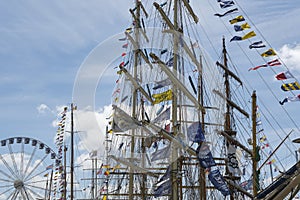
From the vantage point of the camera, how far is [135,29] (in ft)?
163

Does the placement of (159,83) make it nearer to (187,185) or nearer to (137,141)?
(187,185)

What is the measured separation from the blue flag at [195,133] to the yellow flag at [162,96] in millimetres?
5628

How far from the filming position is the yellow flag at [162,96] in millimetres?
37719

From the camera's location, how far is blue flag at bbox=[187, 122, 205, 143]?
104ft

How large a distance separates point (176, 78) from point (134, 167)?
395 inches

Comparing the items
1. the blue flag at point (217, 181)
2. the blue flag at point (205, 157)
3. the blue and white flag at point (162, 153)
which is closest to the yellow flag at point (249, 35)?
the blue flag at point (205, 157)

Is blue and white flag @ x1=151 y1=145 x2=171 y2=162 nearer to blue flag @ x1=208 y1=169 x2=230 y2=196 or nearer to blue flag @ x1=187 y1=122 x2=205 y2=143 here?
blue flag @ x1=187 y1=122 x2=205 y2=143

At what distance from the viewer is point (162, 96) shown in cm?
3881

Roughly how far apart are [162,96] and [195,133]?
7.68 meters

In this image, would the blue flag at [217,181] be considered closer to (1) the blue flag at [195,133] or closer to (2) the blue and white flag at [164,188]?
(1) the blue flag at [195,133]

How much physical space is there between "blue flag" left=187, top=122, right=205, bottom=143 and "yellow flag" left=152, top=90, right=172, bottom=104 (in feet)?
18.5

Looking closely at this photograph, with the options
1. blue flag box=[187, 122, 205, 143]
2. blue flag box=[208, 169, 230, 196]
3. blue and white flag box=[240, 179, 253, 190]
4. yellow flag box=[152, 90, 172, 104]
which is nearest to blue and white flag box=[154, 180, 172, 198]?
blue flag box=[208, 169, 230, 196]

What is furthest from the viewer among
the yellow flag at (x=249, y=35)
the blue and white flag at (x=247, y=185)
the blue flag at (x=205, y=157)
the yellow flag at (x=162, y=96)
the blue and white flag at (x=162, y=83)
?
the blue and white flag at (x=247, y=185)

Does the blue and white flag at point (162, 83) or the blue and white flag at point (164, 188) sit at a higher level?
the blue and white flag at point (162, 83)
